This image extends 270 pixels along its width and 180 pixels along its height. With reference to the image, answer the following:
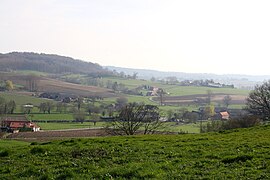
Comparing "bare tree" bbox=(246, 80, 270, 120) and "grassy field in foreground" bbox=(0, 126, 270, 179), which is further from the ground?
"grassy field in foreground" bbox=(0, 126, 270, 179)

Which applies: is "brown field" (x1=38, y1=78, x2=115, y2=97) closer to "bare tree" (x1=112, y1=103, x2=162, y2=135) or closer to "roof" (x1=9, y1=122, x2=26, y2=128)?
"roof" (x1=9, y1=122, x2=26, y2=128)

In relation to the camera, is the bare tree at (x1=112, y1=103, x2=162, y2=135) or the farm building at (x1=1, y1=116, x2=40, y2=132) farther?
the farm building at (x1=1, y1=116, x2=40, y2=132)

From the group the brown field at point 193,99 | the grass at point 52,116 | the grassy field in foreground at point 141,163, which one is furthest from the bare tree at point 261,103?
the brown field at point 193,99

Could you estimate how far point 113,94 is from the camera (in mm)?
166125

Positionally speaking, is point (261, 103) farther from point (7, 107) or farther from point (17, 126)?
point (7, 107)

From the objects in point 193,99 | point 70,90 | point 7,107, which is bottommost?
point 193,99

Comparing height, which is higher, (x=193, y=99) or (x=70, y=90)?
(x=70, y=90)

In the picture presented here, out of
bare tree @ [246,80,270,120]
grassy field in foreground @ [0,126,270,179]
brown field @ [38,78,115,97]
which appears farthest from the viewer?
brown field @ [38,78,115,97]

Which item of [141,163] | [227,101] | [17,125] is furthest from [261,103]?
[227,101]

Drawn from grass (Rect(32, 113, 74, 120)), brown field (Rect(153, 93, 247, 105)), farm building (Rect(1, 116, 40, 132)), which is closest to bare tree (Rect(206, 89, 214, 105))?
brown field (Rect(153, 93, 247, 105))

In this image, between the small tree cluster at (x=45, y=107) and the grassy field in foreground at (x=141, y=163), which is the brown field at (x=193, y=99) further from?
the grassy field in foreground at (x=141, y=163)

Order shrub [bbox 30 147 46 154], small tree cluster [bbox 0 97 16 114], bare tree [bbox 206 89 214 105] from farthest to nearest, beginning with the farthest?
bare tree [bbox 206 89 214 105], small tree cluster [bbox 0 97 16 114], shrub [bbox 30 147 46 154]

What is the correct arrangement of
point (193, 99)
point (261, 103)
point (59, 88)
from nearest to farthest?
point (261, 103), point (193, 99), point (59, 88)

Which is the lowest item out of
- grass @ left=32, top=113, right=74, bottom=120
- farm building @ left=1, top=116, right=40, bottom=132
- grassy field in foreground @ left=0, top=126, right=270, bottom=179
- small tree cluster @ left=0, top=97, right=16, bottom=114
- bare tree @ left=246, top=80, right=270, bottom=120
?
grass @ left=32, top=113, right=74, bottom=120
